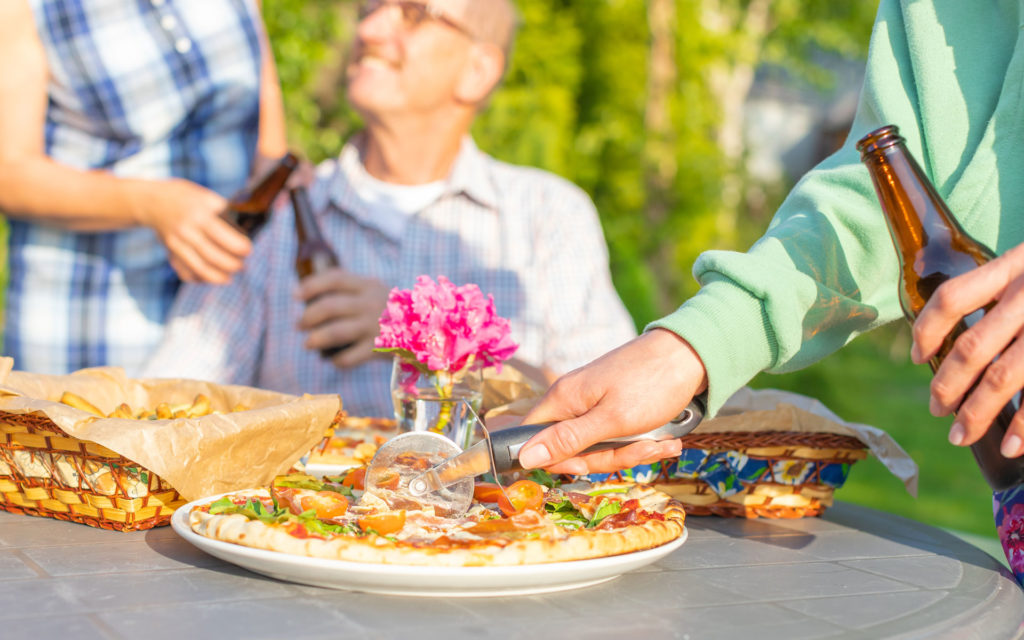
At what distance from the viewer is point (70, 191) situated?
225 centimetres

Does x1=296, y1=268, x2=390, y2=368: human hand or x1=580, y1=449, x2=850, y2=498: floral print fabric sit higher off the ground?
x1=296, y1=268, x2=390, y2=368: human hand

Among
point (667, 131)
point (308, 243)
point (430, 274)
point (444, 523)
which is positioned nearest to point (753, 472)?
point (444, 523)

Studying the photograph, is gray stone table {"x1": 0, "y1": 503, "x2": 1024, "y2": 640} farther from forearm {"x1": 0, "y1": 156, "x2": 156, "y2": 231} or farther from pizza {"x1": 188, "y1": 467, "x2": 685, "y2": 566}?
forearm {"x1": 0, "y1": 156, "x2": 156, "y2": 231}

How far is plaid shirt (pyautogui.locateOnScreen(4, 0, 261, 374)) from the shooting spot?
7.82ft

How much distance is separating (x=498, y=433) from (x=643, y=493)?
0.86 ft

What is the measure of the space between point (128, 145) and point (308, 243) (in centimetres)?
55

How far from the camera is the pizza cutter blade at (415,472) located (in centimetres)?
114

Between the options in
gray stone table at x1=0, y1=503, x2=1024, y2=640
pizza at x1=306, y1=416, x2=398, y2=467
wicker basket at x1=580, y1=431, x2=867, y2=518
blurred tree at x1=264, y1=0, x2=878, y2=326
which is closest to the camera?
gray stone table at x1=0, y1=503, x2=1024, y2=640

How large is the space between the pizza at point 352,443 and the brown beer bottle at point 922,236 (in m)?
0.74

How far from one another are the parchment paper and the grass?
4.12 metres

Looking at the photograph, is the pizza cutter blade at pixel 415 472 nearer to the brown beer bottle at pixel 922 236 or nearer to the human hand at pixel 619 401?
the human hand at pixel 619 401

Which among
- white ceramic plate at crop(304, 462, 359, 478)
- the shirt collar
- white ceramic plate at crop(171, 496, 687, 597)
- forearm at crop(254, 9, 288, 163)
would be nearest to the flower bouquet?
white ceramic plate at crop(304, 462, 359, 478)

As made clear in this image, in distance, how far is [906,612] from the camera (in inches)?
39.0

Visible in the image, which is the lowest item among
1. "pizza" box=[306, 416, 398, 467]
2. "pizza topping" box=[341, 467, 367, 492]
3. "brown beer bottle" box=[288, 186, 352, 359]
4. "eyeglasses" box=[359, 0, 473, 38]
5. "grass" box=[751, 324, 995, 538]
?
"grass" box=[751, 324, 995, 538]
